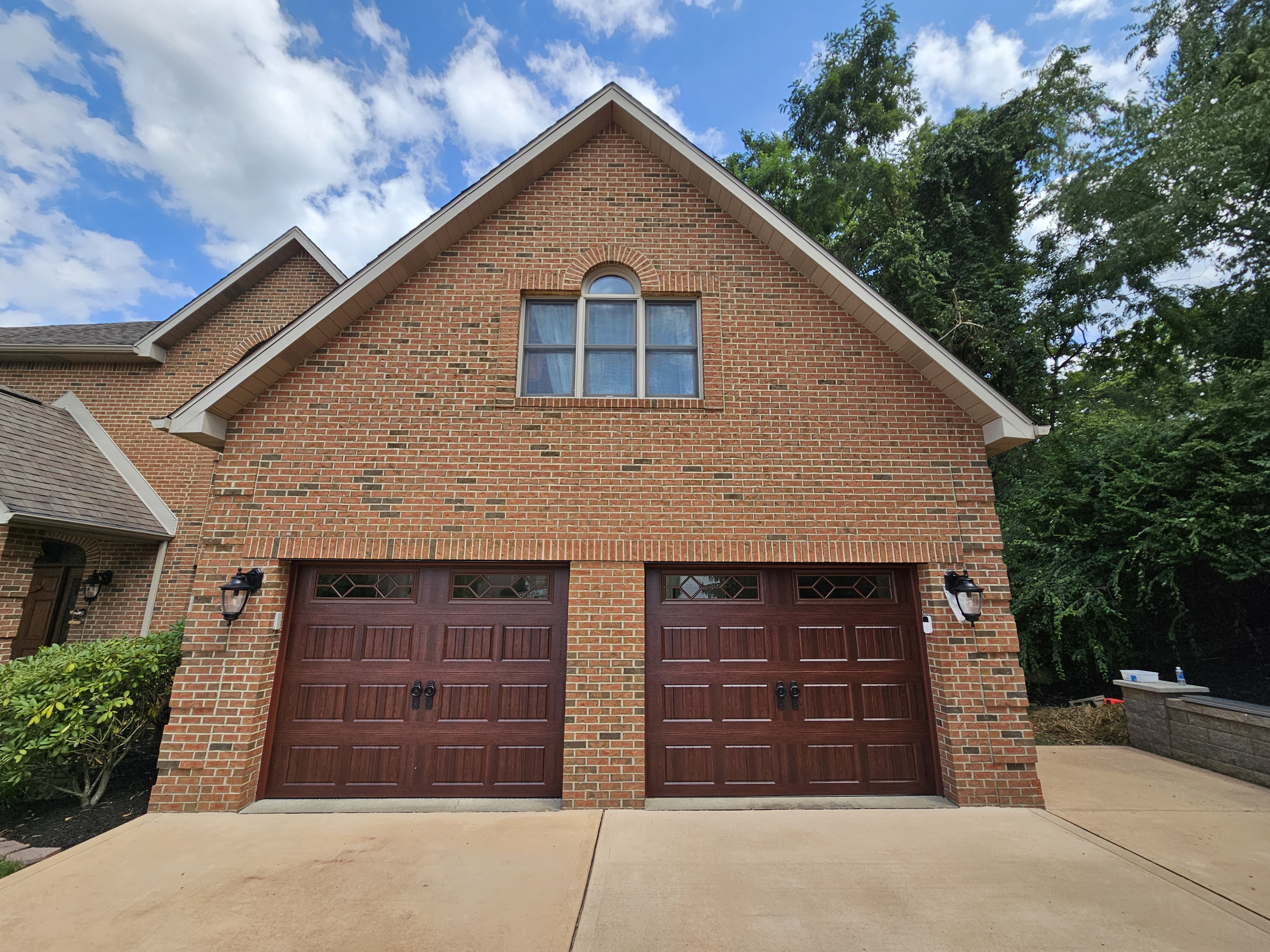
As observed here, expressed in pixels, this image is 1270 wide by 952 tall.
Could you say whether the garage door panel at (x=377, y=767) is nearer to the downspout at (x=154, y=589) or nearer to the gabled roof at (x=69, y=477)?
the gabled roof at (x=69, y=477)

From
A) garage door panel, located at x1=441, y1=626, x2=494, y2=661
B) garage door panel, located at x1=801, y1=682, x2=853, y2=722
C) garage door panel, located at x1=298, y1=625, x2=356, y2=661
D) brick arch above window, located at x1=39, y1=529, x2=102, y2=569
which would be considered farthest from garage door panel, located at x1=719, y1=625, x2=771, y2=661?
brick arch above window, located at x1=39, y1=529, x2=102, y2=569

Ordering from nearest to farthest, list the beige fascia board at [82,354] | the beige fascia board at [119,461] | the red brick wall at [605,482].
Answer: the red brick wall at [605,482] → the beige fascia board at [119,461] → the beige fascia board at [82,354]

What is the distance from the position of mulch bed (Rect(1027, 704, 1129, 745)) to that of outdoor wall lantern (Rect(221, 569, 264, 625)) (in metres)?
9.82

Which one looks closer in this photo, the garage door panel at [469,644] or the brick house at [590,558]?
the brick house at [590,558]

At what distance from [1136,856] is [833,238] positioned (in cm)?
1818

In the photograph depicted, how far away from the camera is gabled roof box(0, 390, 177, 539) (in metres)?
7.06

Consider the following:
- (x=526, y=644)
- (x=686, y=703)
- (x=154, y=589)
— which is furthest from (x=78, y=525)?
(x=686, y=703)

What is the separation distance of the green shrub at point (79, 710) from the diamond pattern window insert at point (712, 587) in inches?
223

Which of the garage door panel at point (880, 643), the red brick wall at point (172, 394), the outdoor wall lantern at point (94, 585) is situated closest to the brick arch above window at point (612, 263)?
the garage door panel at point (880, 643)

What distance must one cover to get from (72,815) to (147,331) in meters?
8.99

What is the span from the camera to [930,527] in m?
5.93

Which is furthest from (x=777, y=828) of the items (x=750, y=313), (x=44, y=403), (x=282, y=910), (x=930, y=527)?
(x=44, y=403)

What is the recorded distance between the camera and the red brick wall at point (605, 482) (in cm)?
549

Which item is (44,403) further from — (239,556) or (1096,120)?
(1096,120)
